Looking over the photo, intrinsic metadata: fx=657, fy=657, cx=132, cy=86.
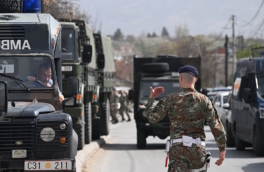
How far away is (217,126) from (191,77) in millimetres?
624

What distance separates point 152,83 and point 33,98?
9.90 metres

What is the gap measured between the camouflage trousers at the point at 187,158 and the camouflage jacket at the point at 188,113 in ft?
0.48

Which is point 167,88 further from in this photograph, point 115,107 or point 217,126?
point 115,107

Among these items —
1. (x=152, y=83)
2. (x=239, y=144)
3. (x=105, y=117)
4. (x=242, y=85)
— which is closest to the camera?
(x=242, y=85)

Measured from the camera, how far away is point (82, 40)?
17.3 meters

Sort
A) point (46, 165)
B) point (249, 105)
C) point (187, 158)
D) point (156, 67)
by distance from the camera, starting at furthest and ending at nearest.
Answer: point (156, 67) → point (249, 105) → point (46, 165) → point (187, 158)

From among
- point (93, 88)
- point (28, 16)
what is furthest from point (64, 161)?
point (93, 88)

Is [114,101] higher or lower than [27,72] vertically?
lower

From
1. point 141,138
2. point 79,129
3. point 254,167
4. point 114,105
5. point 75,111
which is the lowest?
point 114,105

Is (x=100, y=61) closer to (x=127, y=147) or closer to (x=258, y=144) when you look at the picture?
(x=127, y=147)

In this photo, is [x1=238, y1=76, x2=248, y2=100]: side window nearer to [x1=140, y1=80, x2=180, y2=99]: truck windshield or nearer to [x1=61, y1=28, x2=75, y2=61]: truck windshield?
[x1=140, y1=80, x2=180, y2=99]: truck windshield

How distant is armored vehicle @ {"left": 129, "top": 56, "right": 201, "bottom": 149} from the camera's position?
61.4 feet

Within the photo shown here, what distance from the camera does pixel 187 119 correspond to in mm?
7301

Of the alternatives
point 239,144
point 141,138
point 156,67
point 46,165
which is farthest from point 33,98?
point 156,67
